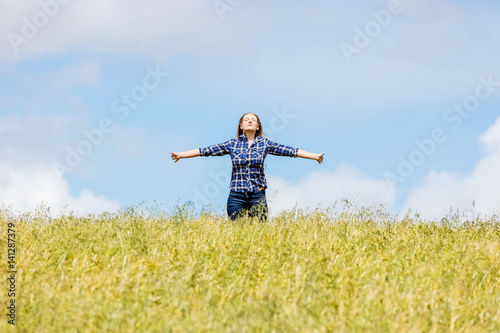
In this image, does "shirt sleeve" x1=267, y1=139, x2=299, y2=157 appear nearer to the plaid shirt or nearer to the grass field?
the plaid shirt

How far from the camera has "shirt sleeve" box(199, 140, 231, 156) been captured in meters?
8.84

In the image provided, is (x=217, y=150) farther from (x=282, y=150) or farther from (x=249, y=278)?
(x=249, y=278)

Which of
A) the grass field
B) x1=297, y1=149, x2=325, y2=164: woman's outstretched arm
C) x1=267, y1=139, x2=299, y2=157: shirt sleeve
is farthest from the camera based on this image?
x1=267, y1=139, x2=299, y2=157: shirt sleeve

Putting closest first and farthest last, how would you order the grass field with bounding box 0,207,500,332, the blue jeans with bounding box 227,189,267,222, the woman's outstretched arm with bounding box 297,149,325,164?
1. the grass field with bounding box 0,207,500,332
2. the blue jeans with bounding box 227,189,267,222
3. the woman's outstretched arm with bounding box 297,149,325,164

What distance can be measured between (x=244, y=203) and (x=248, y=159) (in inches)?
29.1

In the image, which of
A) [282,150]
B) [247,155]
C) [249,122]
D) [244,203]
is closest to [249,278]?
[244,203]

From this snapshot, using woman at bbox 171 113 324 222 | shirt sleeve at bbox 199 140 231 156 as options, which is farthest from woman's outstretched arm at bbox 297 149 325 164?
shirt sleeve at bbox 199 140 231 156

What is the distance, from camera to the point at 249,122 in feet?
29.2

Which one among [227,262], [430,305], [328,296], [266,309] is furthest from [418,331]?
[227,262]

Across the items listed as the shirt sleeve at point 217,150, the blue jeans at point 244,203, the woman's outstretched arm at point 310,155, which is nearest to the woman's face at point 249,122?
the shirt sleeve at point 217,150

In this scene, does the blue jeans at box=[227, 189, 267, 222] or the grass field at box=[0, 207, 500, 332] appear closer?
the grass field at box=[0, 207, 500, 332]

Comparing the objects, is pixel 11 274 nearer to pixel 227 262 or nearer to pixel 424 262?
pixel 227 262

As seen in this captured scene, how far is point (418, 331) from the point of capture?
12.9 feet

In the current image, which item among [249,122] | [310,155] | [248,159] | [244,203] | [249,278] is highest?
[249,122]
